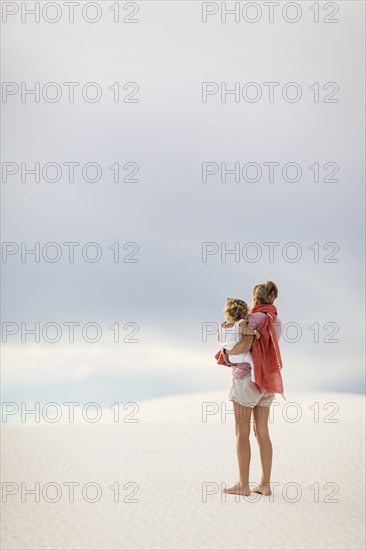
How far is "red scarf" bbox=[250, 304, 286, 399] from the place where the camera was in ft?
26.9

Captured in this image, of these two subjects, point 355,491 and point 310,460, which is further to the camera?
point 310,460

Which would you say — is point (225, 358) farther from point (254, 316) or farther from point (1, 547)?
point (1, 547)

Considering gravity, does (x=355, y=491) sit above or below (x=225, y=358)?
below

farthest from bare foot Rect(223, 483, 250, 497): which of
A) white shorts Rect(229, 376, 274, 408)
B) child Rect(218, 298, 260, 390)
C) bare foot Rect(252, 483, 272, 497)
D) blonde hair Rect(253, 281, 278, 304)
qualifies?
blonde hair Rect(253, 281, 278, 304)

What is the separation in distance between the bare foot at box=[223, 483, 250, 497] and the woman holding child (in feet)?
0.34

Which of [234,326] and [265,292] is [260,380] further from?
[265,292]

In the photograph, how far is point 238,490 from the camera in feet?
28.5

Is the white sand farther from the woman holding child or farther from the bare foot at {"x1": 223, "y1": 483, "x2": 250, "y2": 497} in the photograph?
the woman holding child

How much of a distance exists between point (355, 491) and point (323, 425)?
202 inches

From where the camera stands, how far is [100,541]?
7.50 m

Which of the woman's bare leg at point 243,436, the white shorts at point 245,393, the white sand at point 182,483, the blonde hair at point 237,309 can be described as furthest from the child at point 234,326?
the white sand at point 182,483

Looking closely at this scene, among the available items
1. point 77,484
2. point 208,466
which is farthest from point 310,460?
point 77,484

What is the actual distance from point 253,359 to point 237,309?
65cm

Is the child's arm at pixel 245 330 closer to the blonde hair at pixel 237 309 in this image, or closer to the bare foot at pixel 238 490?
the blonde hair at pixel 237 309
